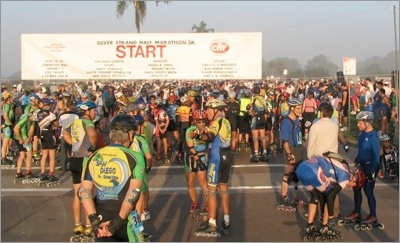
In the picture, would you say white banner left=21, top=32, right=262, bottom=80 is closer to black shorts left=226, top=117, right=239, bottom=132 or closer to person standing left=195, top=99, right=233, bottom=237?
black shorts left=226, top=117, right=239, bottom=132

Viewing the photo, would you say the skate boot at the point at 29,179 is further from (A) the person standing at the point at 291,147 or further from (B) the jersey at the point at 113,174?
(B) the jersey at the point at 113,174

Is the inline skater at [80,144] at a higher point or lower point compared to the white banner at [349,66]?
lower

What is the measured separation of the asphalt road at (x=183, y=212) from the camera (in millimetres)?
7680

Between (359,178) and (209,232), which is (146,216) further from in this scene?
(359,178)

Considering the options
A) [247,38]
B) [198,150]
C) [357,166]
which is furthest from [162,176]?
[357,166]

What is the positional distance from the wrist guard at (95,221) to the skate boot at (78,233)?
3.15 metres

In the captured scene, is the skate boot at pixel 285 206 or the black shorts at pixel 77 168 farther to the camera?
the skate boot at pixel 285 206

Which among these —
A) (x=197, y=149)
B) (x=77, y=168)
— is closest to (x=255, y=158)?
(x=197, y=149)

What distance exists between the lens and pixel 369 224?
782 cm

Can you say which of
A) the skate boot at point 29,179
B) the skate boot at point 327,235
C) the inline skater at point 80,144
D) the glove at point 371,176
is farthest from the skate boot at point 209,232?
the skate boot at point 29,179

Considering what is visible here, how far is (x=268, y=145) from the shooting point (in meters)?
16.0

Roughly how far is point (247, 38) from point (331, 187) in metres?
6.37

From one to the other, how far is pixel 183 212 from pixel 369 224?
301cm

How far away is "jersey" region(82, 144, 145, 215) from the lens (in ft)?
14.4
